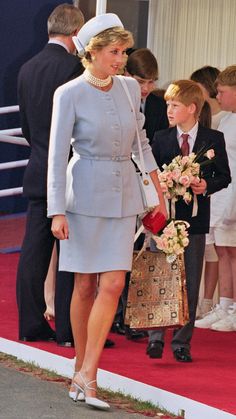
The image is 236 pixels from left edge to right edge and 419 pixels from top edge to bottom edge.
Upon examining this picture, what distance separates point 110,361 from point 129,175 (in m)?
1.45

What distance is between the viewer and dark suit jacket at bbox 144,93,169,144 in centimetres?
942

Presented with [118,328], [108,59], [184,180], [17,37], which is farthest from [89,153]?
[17,37]

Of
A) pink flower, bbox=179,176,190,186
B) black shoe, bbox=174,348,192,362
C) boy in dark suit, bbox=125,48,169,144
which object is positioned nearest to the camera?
pink flower, bbox=179,176,190,186

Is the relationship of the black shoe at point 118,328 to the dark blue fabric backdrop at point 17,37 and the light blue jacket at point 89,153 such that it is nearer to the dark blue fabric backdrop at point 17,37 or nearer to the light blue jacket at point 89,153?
the light blue jacket at point 89,153

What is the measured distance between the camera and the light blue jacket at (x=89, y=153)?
730 cm

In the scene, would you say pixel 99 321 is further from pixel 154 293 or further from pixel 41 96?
pixel 41 96

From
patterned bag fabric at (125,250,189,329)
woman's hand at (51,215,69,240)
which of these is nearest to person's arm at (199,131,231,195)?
patterned bag fabric at (125,250,189,329)

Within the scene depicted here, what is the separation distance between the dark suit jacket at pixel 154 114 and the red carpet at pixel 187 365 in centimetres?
142

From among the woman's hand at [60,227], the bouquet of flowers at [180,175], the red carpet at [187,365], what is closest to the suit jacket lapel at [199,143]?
the bouquet of flowers at [180,175]

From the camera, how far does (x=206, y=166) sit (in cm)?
860

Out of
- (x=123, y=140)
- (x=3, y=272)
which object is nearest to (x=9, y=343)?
(x=123, y=140)

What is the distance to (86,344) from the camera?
24.5 feet

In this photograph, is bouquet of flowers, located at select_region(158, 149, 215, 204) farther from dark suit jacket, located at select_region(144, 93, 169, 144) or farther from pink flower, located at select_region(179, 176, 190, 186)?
dark suit jacket, located at select_region(144, 93, 169, 144)

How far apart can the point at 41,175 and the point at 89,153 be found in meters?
1.53
